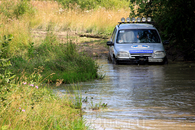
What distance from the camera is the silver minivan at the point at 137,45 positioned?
13.0 m

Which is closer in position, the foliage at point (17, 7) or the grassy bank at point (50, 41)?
the grassy bank at point (50, 41)

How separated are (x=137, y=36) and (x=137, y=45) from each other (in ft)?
2.20

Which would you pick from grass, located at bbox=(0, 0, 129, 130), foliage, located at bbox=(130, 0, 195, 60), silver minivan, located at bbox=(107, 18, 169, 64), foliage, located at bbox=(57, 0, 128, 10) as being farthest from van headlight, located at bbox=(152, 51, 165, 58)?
foliage, located at bbox=(57, 0, 128, 10)

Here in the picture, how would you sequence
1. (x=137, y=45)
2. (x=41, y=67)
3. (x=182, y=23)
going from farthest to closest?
1. (x=182, y=23)
2. (x=137, y=45)
3. (x=41, y=67)

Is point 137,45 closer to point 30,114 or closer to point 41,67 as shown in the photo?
point 41,67

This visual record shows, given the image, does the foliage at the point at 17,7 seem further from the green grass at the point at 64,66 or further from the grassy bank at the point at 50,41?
the green grass at the point at 64,66

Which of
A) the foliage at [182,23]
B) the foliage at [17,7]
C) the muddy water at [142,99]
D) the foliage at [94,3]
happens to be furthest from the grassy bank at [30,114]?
the foliage at [94,3]

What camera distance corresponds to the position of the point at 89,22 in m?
24.1

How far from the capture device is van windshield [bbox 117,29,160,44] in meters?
13.6

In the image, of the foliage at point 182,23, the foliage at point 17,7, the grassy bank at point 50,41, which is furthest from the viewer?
the foliage at point 17,7

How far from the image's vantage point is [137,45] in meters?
13.2

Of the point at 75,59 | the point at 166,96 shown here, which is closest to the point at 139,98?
the point at 166,96

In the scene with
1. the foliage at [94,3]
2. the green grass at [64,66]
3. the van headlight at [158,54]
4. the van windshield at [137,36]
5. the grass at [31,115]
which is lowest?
the foliage at [94,3]

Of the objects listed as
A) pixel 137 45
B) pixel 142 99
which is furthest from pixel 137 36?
pixel 142 99
